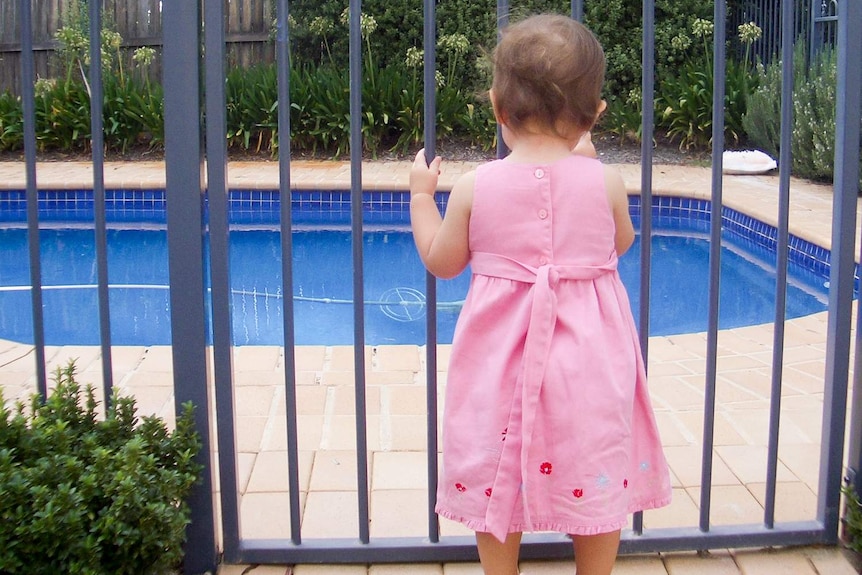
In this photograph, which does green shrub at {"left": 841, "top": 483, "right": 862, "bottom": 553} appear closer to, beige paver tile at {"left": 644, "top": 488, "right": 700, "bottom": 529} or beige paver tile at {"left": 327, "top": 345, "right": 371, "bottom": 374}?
beige paver tile at {"left": 644, "top": 488, "right": 700, "bottom": 529}

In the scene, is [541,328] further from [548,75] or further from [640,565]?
[640,565]

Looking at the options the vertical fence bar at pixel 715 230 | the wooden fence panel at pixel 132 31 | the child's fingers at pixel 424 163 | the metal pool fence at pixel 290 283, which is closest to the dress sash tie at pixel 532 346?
the child's fingers at pixel 424 163

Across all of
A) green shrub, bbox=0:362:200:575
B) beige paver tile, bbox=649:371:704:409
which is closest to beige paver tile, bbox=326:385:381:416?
beige paver tile, bbox=649:371:704:409

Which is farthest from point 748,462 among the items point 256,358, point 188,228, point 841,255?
point 256,358

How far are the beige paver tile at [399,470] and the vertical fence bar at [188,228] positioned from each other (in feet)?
2.17

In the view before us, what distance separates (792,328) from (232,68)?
768cm

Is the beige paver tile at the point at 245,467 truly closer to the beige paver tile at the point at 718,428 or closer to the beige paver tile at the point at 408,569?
the beige paver tile at the point at 408,569

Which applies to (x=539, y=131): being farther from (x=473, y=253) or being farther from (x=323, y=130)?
(x=323, y=130)

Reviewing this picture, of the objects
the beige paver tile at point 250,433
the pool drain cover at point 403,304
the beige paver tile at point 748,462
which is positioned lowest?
the pool drain cover at point 403,304

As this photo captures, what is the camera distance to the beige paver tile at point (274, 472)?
259 centimetres

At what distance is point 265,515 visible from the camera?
7.88 ft

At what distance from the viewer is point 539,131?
1672 millimetres

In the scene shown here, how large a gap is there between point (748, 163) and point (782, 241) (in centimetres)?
675

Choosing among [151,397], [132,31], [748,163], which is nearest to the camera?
[151,397]
